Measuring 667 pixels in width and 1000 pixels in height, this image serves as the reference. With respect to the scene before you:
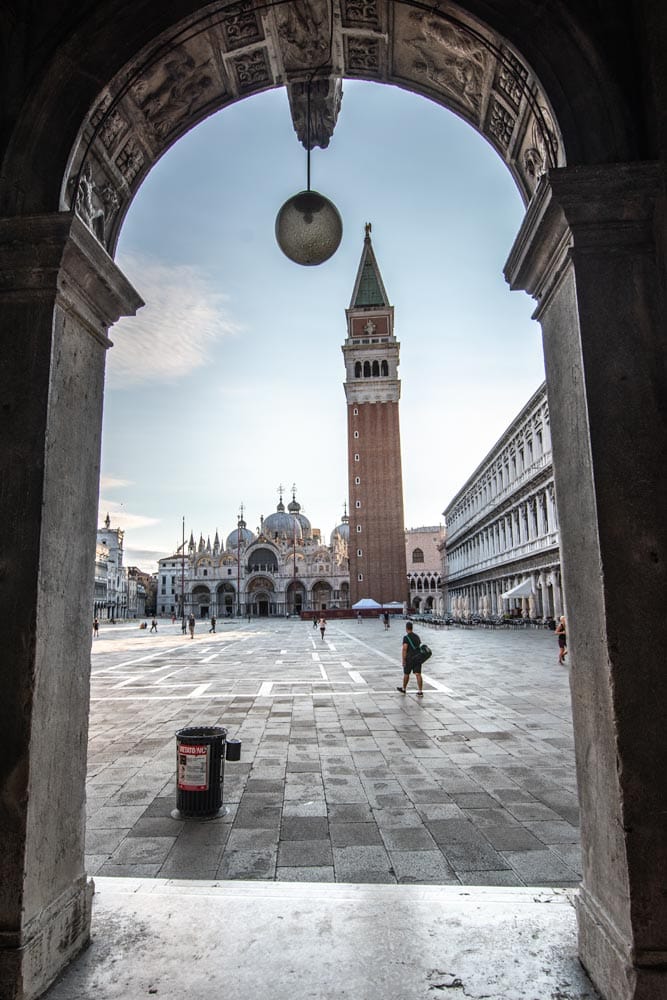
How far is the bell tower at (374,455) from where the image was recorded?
2729 inches

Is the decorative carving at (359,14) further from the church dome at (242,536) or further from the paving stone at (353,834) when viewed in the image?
the church dome at (242,536)

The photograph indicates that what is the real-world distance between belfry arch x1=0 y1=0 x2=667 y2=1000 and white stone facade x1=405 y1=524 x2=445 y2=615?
9694 cm

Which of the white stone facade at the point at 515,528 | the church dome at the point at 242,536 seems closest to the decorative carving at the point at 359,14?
the white stone facade at the point at 515,528

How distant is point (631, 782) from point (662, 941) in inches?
24.2

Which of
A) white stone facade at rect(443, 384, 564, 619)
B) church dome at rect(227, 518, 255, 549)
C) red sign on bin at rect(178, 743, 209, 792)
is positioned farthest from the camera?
church dome at rect(227, 518, 255, 549)

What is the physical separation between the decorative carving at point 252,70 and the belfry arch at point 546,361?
4.6 inches

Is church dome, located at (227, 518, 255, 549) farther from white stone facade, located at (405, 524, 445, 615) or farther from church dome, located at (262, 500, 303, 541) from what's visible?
white stone facade, located at (405, 524, 445, 615)

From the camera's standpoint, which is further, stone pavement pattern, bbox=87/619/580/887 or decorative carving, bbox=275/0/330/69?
stone pavement pattern, bbox=87/619/580/887

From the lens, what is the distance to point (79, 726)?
10.4 ft

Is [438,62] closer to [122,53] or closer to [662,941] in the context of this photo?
[122,53]

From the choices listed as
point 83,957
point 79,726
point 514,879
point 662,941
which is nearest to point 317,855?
point 514,879

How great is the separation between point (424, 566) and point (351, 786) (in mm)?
97343

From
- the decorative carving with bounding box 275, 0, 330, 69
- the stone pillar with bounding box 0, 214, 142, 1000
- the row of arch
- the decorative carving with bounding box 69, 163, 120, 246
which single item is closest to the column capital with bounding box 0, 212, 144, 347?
the stone pillar with bounding box 0, 214, 142, 1000

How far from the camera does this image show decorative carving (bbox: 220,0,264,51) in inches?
140
